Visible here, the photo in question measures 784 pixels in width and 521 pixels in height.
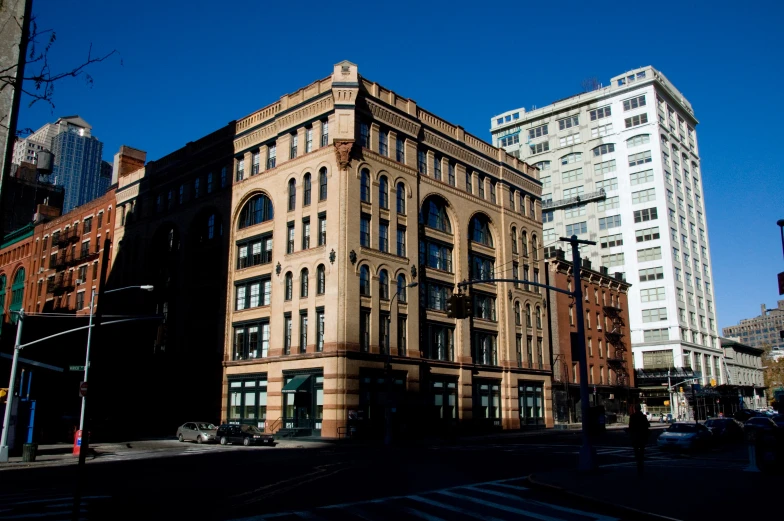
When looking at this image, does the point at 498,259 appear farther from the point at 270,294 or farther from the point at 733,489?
the point at 733,489

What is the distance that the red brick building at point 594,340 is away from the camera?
69.7 m

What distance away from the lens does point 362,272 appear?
45.7m

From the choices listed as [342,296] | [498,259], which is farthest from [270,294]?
[498,259]

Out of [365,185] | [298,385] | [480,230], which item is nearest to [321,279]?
Result: [298,385]

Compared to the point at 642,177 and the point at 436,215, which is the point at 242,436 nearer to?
the point at 436,215

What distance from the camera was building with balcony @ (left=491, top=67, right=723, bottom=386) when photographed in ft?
314

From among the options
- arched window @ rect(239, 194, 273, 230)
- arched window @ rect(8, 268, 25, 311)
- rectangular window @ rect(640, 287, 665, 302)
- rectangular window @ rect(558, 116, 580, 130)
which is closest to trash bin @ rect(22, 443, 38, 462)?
arched window @ rect(239, 194, 273, 230)

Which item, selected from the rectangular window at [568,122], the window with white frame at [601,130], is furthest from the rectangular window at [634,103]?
the rectangular window at [568,122]

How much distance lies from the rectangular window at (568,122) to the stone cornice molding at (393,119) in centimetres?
6496

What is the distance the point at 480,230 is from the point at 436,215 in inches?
273

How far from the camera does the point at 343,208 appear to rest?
45250 millimetres

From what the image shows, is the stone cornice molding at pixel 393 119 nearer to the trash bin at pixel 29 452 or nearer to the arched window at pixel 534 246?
the arched window at pixel 534 246

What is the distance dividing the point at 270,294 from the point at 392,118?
17221 mm

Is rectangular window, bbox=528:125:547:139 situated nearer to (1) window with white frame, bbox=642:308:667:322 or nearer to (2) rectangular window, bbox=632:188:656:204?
(2) rectangular window, bbox=632:188:656:204
